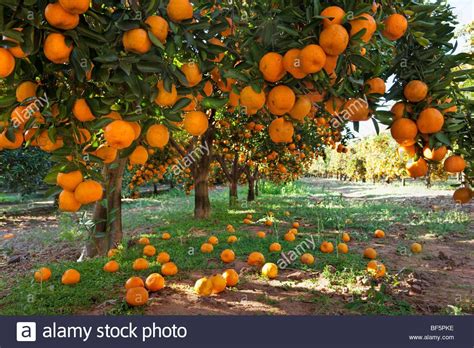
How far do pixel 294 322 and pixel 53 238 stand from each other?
28.2ft

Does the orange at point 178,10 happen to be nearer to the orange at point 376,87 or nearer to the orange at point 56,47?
the orange at point 56,47

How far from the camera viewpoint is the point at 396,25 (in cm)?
171

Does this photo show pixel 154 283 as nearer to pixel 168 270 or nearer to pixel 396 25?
pixel 168 270

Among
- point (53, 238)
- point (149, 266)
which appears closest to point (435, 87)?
point (149, 266)

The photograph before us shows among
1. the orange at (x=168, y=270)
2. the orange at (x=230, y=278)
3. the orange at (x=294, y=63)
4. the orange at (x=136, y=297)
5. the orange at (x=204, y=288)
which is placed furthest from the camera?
the orange at (x=168, y=270)

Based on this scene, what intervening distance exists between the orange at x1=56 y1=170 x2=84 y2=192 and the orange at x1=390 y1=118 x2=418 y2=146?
1.65 m

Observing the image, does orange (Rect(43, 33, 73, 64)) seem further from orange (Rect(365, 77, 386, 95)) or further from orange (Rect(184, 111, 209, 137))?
orange (Rect(365, 77, 386, 95))

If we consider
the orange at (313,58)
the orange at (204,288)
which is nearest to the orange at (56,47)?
the orange at (313,58)

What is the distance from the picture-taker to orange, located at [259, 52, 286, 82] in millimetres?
1563

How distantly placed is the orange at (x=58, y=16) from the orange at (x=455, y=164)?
200 cm

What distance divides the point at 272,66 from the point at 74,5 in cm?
85

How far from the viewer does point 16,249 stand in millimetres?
8305

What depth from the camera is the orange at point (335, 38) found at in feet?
4.67

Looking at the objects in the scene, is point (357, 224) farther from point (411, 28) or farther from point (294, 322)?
point (411, 28)
